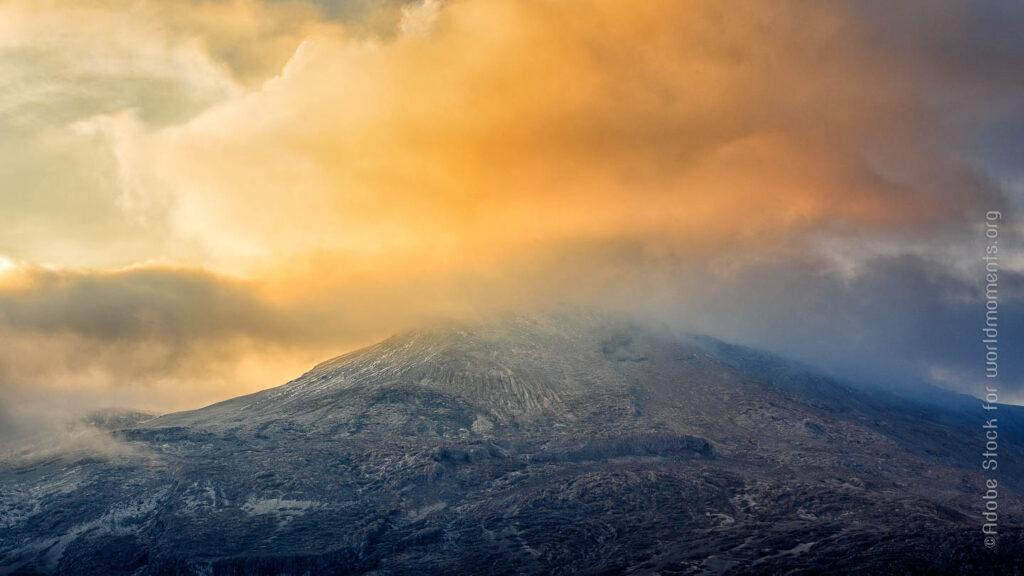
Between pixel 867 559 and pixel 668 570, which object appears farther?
pixel 668 570

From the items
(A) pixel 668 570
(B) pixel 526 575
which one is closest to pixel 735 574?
(A) pixel 668 570

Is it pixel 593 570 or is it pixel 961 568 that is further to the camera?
pixel 593 570

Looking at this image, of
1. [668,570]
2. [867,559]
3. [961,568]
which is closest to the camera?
[961,568]

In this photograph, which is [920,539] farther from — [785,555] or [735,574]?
[735,574]

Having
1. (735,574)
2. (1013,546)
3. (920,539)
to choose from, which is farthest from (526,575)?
(1013,546)

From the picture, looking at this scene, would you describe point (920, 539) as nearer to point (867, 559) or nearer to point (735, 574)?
point (867, 559)

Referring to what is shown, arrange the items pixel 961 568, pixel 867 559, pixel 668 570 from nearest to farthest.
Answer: pixel 961 568 < pixel 867 559 < pixel 668 570

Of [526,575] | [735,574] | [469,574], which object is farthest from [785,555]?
[469,574]
